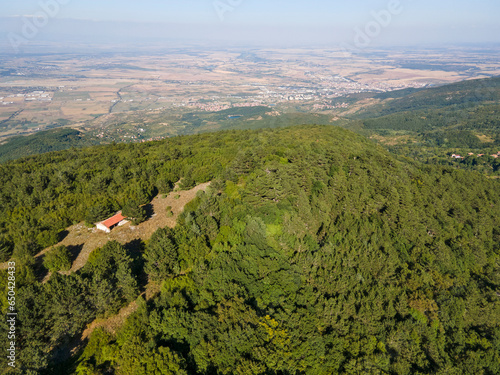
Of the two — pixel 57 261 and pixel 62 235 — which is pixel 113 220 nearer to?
pixel 62 235

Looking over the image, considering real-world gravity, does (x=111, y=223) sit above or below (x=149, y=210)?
above

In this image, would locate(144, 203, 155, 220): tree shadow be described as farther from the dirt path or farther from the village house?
the village house

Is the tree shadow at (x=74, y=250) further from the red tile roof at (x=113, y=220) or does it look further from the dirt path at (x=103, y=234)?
the red tile roof at (x=113, y=220)

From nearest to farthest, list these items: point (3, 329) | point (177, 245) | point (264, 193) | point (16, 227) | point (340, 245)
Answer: point (3, 329), point (177, 245), point (16, 227), point (340, 245), point (264, 193)

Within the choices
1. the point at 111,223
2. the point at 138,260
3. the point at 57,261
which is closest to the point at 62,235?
the point at 111,223

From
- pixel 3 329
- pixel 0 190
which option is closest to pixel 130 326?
pixel 3 329

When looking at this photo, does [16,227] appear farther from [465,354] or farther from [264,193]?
[465,354]

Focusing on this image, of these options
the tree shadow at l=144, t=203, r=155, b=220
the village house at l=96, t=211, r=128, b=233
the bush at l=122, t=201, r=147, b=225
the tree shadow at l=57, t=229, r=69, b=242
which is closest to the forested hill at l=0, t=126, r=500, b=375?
the tree shadow at l=57, t=229, r=69, b=242
